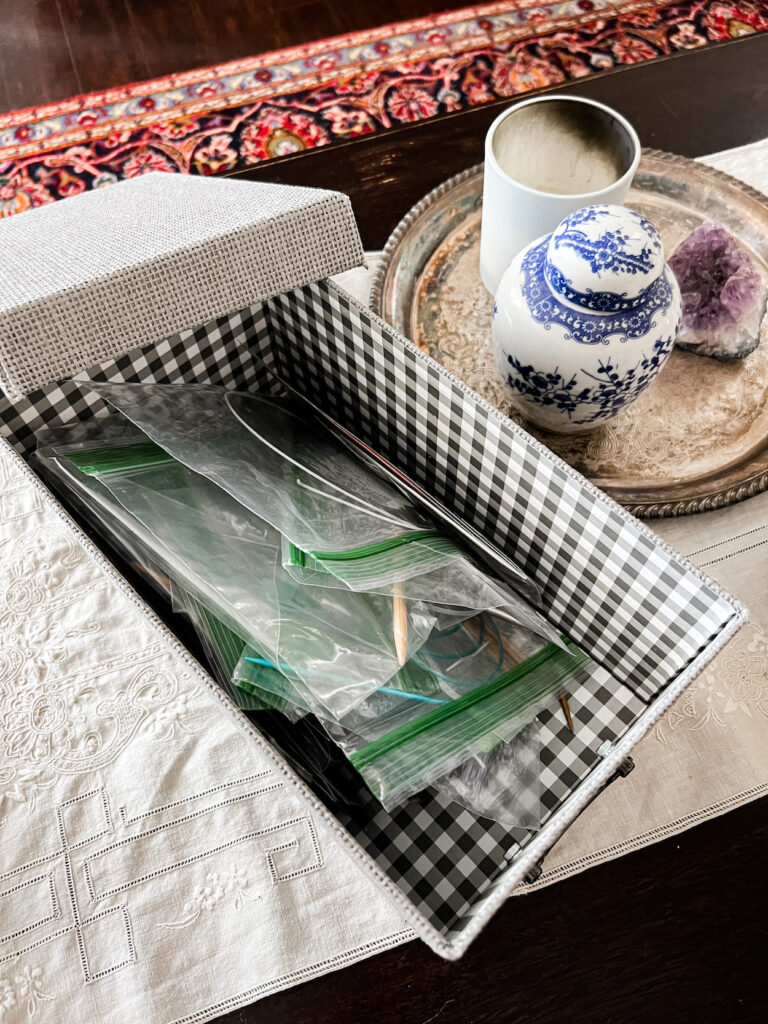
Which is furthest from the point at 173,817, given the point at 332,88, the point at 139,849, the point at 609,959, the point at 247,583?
the point at 332,88

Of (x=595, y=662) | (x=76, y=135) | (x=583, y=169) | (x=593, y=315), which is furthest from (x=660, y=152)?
(x=76, y=135)

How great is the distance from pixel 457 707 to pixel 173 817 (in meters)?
0.18

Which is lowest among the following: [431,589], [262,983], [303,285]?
[262,983]

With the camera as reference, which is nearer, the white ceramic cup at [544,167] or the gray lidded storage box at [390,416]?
the gray lidded storage box at [390,416]

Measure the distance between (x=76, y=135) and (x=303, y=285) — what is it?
864 mm

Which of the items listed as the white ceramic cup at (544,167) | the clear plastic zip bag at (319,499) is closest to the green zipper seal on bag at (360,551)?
the clear plastic zip bag at (319,499)

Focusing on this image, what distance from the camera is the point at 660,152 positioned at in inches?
27.7

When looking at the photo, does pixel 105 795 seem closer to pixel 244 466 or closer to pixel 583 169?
pixel 244 466

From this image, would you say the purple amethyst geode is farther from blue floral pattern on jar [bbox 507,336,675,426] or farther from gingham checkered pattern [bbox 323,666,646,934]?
gingham checkered pattern [bbox 323,666,646,934]

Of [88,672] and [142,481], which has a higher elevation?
[142,481]

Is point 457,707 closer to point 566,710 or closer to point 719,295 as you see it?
point 566,710

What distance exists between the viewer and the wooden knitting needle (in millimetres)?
430

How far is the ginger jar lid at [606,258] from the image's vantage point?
0.44 meters

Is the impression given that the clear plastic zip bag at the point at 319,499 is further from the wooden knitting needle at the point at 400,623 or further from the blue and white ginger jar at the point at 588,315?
the blue and white ginger jar at the point at 588,315
